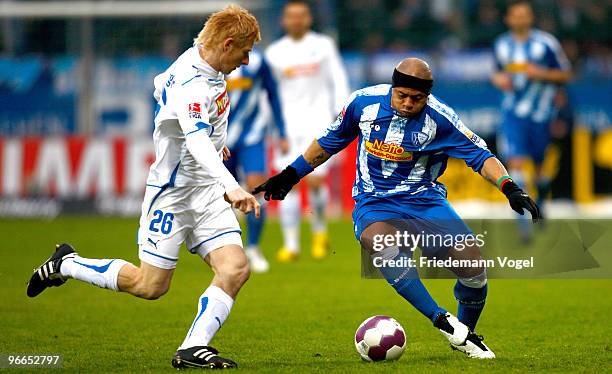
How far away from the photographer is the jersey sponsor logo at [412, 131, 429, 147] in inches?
268

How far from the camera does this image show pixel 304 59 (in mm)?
13227

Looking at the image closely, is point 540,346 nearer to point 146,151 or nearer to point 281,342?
point 281,342

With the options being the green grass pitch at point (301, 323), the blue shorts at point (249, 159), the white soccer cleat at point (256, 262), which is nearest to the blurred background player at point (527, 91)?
the green grass pitch at point (301, 323)

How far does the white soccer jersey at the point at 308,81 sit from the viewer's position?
519 inches

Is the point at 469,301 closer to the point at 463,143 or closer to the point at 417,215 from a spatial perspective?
the point at 417,215

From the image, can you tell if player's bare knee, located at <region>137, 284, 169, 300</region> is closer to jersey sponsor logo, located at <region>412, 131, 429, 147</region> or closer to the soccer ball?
the soccer ball

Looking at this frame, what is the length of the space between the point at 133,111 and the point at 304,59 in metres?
8.25

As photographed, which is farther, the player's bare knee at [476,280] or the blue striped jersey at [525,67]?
the blue striped jersey at [525,67]

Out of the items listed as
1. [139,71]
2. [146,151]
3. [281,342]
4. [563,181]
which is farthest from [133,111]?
[281,342]

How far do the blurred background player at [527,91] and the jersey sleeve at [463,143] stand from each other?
308 inches

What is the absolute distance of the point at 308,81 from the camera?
13.4m

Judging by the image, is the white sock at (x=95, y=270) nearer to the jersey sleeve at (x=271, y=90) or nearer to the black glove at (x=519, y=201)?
the black glove at (x=519, y=201)

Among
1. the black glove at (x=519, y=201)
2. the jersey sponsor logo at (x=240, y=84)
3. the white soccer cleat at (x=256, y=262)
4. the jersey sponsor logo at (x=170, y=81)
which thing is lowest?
the white soccer cleat at (x=256, y=262)

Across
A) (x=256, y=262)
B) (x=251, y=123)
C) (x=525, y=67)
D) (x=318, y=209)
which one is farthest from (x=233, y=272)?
(x=525, y=67)
